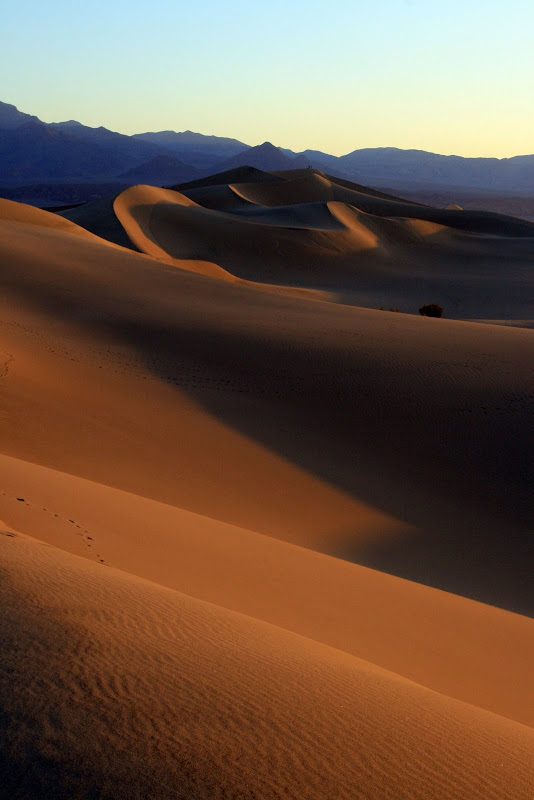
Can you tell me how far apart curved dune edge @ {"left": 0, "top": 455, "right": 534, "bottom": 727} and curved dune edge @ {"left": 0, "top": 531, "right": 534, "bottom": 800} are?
121 cm

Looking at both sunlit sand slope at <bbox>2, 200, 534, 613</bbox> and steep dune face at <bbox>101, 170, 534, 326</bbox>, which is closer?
sunlit sand slope at <bbox>2, 200, 534, 613</bbox>

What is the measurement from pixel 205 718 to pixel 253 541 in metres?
4.70

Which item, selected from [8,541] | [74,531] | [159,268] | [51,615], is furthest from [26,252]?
[51,615]

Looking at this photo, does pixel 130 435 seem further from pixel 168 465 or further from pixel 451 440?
pixel 451 440

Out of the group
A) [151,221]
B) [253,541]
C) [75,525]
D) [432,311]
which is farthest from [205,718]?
[151,221]

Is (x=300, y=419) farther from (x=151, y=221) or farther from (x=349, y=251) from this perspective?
(x=151, y=221)

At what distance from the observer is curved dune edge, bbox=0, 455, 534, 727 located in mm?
→ 5418

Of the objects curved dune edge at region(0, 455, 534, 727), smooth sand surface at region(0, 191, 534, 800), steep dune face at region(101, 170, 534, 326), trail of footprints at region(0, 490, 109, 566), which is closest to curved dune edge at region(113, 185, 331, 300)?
steep dune face at region(101, 170, 534, 326)

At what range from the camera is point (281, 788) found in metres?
2.66

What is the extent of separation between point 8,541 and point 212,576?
66.3 inches

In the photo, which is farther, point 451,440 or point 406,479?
point 451,440

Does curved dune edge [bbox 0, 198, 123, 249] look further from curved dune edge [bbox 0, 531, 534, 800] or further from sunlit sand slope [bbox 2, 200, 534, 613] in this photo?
curved dune edge [bbox 0, 531, 534, 800]

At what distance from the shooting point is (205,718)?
298 centimetres

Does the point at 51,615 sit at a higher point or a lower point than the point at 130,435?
higher
